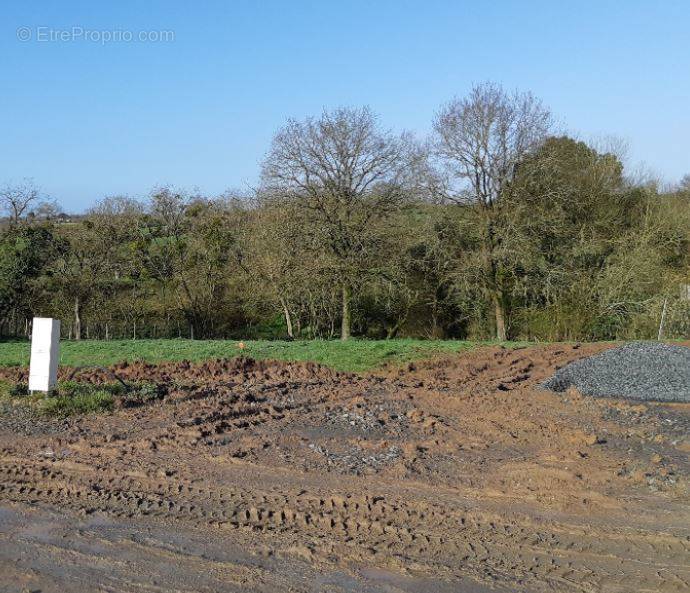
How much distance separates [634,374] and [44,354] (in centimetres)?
1106

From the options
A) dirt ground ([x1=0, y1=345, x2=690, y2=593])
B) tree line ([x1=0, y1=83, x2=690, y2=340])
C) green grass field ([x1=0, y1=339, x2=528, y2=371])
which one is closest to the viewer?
dirt ground ([x1=0, y1=345, x2=690, y2=593])

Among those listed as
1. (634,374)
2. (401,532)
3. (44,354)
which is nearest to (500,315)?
(634,374)

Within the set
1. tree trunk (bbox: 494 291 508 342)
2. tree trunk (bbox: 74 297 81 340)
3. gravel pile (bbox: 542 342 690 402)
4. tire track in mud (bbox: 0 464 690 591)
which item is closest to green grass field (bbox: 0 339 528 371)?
gravel pile (bbox: 542 342 690 402)

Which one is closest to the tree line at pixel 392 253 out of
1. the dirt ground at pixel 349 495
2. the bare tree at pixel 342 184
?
the bare tree at pixel 342 184

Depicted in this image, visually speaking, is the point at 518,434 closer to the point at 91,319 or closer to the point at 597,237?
the point at 597,237

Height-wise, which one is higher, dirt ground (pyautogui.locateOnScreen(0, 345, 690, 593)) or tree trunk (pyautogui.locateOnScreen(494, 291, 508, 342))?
tree trunk (pyautogui.locateOnScreen(494, 291, 508, 342))

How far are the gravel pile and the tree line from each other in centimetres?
1004

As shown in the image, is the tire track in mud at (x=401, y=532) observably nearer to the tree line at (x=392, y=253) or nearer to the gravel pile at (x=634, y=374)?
the gravel pile at (x=634, y=374)

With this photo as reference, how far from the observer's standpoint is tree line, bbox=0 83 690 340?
92.9ft

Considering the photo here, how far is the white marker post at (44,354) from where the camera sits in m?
11.9

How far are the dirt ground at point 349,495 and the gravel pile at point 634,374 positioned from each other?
→ 0.95 metres

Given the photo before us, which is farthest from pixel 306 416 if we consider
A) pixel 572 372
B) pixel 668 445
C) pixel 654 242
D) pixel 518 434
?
pixel 654 242

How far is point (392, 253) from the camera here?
2859 centimetres

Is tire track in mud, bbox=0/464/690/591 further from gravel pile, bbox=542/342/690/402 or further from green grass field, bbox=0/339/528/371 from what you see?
green grass field, bbox=0/339/528/371
